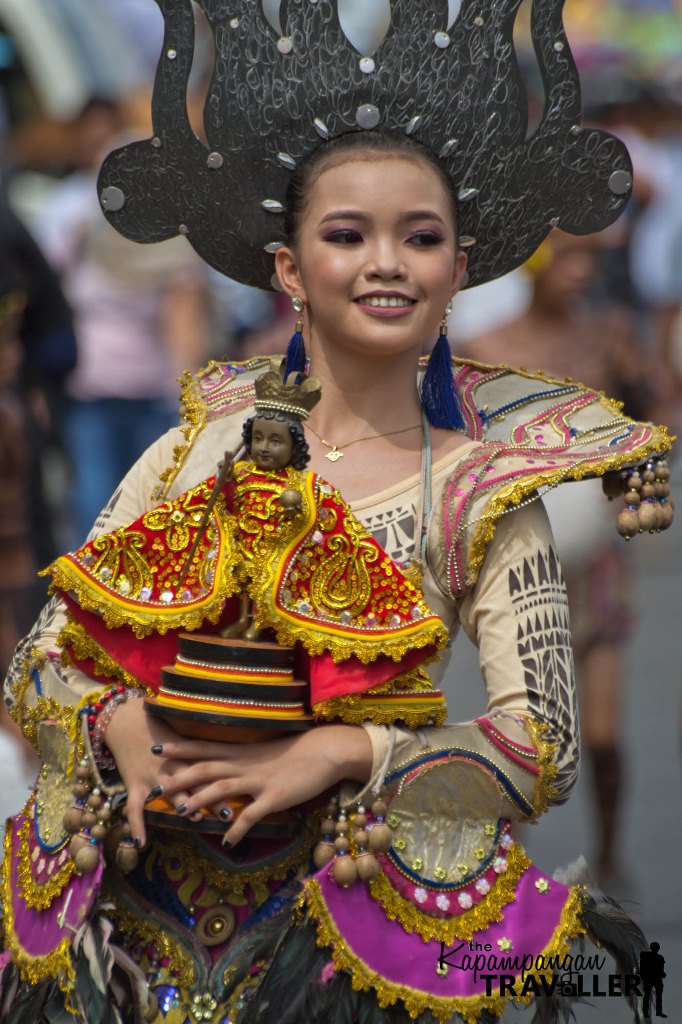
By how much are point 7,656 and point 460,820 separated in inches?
153

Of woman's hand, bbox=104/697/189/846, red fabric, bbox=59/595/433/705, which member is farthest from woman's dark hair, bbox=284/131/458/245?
woman's hand, bbox=104/697/189/846

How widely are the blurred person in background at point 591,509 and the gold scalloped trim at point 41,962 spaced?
7.73 ft

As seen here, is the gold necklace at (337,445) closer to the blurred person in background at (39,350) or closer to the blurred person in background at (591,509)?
the blurred person in background at (591,509)

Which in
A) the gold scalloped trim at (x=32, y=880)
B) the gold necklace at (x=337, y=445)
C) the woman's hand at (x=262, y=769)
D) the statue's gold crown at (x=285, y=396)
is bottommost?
the gold scalloped trim at (x=32, y=880)

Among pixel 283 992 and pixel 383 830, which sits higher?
pixel 383 830

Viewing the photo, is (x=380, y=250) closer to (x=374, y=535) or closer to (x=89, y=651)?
(x=374, y=535)

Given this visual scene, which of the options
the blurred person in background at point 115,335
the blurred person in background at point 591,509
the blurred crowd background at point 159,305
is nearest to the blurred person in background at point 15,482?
the blurred crowd background at point 159,305

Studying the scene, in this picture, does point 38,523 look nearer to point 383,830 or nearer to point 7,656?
point 7,656

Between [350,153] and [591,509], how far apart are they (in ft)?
7.69

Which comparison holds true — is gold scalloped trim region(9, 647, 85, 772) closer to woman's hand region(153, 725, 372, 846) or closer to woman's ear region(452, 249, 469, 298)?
woman's hand region(153, 725, 372, 846)

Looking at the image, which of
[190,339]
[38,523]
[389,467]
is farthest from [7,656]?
[389,467]

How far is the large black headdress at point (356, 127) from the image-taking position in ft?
8.83

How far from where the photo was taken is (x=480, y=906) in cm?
236

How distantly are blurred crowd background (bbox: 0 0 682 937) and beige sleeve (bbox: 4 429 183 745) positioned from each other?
1.98m
